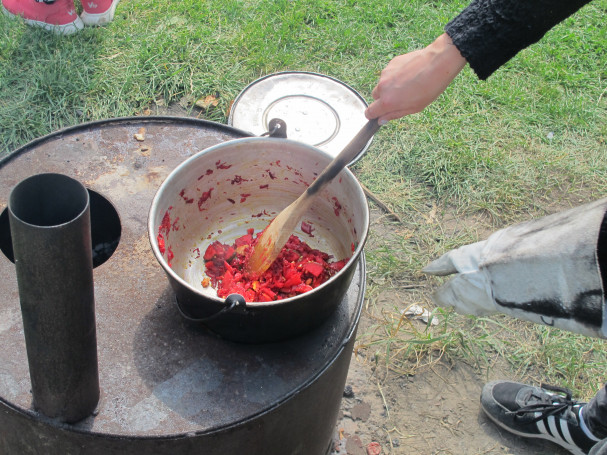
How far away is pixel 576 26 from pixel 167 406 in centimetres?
469

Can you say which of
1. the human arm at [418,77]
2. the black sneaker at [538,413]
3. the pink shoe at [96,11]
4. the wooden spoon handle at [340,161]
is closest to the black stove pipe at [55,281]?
the wooden spoon handle at [340,161]

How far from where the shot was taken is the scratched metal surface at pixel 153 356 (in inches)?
57.2

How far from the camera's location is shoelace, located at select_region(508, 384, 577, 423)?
2.42 m

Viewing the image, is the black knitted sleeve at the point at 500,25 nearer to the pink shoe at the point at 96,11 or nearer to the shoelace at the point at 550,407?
the shoelace at the point at 550,407

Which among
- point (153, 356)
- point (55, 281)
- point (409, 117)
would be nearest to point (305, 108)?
point (409, 117)

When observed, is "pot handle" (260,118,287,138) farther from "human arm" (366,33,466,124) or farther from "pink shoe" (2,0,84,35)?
"pink shoe" (2,0,84,35)

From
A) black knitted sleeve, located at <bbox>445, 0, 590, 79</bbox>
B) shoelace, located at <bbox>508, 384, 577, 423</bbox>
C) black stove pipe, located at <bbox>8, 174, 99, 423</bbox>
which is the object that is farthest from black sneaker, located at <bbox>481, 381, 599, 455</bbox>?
black stove pipe, located at <bbox>8, 174, 99, 423</bbox>

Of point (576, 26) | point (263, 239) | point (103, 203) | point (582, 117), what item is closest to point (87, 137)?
point (103, 203)

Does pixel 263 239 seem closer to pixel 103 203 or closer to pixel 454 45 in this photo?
pixel 103 203

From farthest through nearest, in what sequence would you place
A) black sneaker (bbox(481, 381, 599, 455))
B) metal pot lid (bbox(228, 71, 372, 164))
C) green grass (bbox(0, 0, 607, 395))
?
metal pot lid (bbox(228, 71, 372, 164))
green grass (bbox(0, 0, 607, 395))
black sneaker (bbox(481, 381, 599, 455))

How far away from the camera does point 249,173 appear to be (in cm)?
186

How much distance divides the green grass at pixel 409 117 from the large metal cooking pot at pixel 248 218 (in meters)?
1.04

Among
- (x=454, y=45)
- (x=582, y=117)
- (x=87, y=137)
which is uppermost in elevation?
(x=454, y=45)

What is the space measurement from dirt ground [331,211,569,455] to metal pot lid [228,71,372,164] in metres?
1.33
